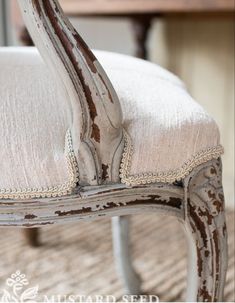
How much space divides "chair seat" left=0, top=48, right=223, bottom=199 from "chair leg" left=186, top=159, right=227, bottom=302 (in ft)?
0.06

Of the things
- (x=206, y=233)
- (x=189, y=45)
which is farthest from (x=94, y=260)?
(x=189, y=45)

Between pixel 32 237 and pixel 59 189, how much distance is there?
0.67 m

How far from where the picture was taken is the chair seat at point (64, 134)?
0.47 m

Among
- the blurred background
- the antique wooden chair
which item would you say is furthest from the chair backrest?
the blurred background

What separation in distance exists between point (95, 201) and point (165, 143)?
0.08 m

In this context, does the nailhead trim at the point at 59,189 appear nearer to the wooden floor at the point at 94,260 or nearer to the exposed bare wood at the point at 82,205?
the exposed bare wood at the point at 82,205

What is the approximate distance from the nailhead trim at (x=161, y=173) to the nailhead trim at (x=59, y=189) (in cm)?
4

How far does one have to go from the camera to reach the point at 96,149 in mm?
467

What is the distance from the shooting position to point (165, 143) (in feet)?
1.62

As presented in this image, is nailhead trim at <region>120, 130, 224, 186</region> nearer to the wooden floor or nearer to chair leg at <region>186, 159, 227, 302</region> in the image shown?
chair leg at <region>186, 159, 227, 302</region>

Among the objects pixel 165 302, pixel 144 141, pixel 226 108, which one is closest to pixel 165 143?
pixel 144 141

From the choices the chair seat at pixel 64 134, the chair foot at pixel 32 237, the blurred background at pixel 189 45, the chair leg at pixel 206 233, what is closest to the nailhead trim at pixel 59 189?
the chair seat at pixel 64 134

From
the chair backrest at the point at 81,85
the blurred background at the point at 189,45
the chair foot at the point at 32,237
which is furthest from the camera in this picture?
the blurred background at the point at 189,45

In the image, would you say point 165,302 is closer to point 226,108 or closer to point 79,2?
point 79,2
